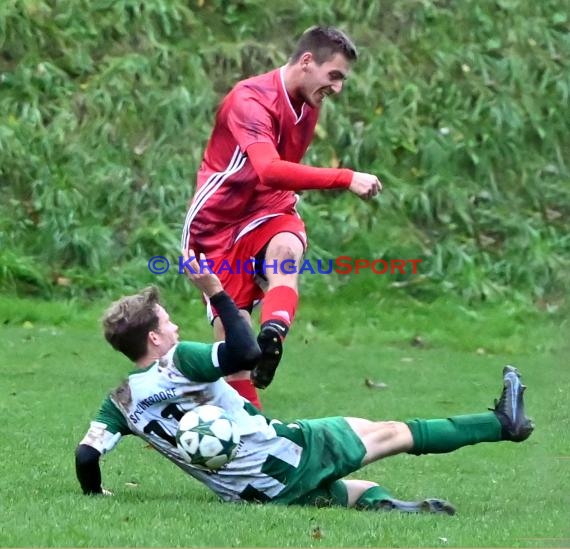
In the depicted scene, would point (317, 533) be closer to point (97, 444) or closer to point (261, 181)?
point (97, 444)

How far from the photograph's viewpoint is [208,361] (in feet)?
17.7

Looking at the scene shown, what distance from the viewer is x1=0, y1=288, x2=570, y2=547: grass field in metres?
5.00

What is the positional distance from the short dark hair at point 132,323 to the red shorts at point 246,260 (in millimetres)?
1762

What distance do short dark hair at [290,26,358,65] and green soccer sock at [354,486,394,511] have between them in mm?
2513

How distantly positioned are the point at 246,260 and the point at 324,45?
1190 mm

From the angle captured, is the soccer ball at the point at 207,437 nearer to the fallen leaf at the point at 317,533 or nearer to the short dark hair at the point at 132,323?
the short dark hair at the point at 132,323

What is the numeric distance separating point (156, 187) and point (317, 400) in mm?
4794

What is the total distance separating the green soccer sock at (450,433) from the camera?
570cm

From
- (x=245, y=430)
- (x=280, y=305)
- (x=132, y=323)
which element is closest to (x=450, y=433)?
(x=245, y=430)

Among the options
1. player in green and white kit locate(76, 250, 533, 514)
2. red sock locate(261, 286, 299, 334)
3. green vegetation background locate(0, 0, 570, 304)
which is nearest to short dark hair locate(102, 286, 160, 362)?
player in green and white kit locate(76, 250, 533, 514)

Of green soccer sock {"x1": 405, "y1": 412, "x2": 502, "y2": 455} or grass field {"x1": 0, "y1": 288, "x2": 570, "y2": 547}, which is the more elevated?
green soccer sock {"x1": 405, "y1": 412, "x2": 502, "y2": 455}

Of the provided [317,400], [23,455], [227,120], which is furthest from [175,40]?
[23,455]

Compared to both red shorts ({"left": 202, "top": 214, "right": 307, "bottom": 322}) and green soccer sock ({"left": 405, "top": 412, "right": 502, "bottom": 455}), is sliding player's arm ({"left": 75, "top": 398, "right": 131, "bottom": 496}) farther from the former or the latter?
red shorts ({"left": 202, "top": 214, "right": 307, "bottom": 322})

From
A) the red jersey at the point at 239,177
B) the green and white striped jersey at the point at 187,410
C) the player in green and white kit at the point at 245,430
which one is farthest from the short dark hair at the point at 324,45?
the green and white striped jersey at the point at 187,410
